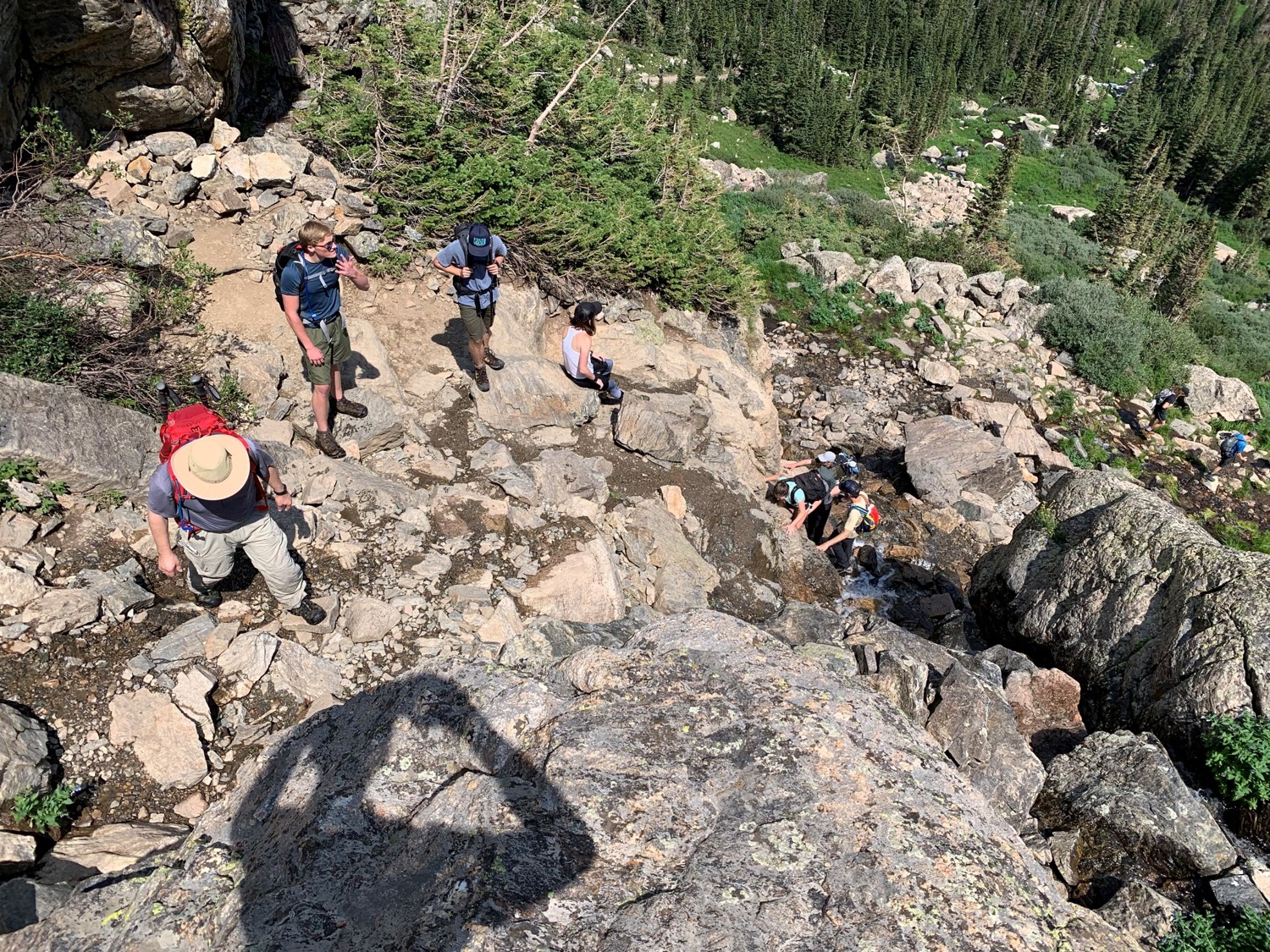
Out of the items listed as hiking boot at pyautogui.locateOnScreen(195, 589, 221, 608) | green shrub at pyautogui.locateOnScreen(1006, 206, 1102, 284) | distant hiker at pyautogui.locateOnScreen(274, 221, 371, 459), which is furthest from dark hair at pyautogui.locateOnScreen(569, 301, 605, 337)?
green shrub at pyautogui.locateOnScreen(1006, 206, 1102, 284)

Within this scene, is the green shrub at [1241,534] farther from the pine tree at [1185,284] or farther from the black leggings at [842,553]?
the pine tree at [1185,284]

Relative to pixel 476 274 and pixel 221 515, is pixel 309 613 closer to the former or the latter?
pixel 221 515

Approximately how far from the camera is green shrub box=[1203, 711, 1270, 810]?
5.52 metres

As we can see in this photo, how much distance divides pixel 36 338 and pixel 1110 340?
23.0 metres

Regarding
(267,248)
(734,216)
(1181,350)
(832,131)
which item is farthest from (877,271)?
(832,131)

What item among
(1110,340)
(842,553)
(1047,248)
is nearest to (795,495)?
(842,553)

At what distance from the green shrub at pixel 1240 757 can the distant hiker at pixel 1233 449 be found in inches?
629

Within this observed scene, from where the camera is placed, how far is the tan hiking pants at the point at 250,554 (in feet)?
17.8

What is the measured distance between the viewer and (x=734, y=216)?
22203 millimetres

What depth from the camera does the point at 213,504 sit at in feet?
16.6

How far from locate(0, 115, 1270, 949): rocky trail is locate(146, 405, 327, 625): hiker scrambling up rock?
34cm

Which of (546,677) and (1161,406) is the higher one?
(546,677)

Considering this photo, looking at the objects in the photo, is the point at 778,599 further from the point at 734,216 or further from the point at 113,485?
the point at 734,216

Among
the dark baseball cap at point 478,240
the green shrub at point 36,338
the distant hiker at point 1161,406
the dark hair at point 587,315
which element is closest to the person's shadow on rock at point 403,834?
the green shrub at point 36,338
